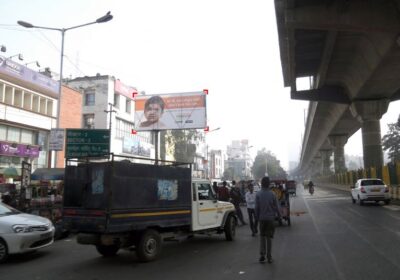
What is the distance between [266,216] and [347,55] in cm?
1960

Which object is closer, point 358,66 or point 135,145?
point 358,66

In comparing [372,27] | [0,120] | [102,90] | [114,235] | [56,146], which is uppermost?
[102,90]

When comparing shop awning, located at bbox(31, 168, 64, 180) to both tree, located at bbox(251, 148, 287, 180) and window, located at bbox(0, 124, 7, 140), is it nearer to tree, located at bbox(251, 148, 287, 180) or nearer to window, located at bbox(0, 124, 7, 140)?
window, located at bbox(0, 124, 7, 140)

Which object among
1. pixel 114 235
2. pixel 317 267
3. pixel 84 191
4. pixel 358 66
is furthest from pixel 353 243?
pixel 358 66

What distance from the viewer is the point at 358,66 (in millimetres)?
26359

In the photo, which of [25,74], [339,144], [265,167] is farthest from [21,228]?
[265,167]

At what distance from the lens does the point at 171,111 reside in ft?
103

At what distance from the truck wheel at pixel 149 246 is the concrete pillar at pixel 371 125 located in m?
27.4

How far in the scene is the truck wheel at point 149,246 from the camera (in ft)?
30.7

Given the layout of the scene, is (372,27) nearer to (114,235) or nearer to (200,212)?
(200,212)

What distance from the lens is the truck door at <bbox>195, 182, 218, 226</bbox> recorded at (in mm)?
11516

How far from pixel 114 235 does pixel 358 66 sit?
72.7 feet

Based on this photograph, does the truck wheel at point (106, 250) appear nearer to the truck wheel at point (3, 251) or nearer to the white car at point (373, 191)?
the truck wheel at point (3, 251)

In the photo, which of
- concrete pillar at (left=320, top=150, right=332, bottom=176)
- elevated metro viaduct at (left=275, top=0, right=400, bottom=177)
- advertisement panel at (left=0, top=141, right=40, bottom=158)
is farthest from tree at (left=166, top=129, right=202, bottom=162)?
advertisement panel at (left=0, top=141, right=40, bottom=158)
